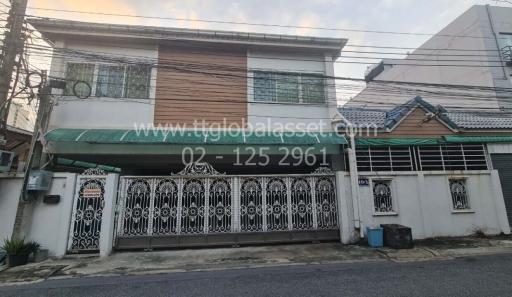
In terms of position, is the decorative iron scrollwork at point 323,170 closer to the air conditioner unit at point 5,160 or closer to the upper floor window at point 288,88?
the upper floor window at point 288,88

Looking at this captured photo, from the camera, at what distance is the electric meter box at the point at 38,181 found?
628cm

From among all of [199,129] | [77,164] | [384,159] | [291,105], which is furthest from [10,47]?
[384,159]

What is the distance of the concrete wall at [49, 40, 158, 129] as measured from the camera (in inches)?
323

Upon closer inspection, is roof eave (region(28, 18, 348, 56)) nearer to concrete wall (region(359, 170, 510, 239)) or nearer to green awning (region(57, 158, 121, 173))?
green awning (region(57, 158, 121, 173))

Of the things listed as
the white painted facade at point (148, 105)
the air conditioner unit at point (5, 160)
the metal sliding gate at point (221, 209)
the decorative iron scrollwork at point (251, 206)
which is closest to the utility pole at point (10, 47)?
the air conditioner unit at point (5, 160)

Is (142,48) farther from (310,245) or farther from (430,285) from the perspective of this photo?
(430,285)

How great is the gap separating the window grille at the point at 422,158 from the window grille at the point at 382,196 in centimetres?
73

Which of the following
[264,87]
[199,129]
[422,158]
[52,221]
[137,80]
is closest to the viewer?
[52,221]

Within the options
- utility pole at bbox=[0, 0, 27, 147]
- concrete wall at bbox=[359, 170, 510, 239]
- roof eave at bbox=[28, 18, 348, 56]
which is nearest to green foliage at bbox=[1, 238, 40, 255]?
utility pole at bbox=[0, 0, 27, 147]

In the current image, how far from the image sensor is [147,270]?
5.47m

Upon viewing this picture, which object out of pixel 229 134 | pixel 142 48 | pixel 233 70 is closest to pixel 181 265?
pixel 229 134

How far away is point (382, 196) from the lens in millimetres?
7945

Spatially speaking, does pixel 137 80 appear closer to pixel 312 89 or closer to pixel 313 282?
pixel 312 89

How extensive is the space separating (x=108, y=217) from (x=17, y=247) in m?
1.80
